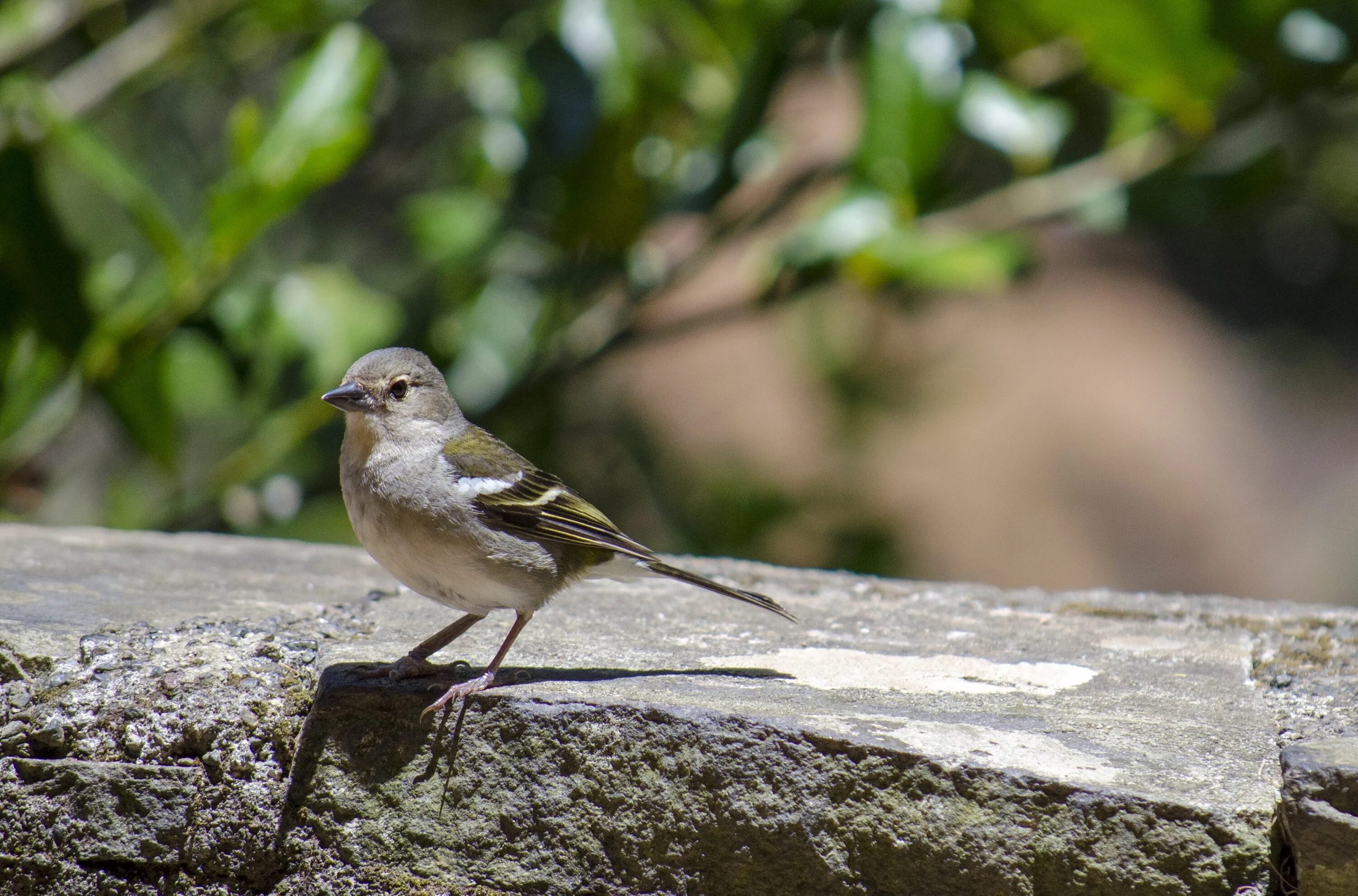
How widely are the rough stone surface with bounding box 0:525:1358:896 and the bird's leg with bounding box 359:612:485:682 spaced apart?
0.05m

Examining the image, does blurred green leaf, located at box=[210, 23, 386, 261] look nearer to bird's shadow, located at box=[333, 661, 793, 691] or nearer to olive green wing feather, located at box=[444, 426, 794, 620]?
olive green wing feather, located at box=[444, 426, 794, 620]

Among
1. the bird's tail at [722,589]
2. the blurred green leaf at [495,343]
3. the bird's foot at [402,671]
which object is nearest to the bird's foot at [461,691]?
the bird's foot at [402,671]

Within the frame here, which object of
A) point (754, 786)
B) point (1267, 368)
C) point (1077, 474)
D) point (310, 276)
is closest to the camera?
point (754, 786)

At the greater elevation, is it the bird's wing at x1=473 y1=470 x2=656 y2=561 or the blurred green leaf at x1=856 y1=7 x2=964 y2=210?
the blurred green leaf at x1=856 y1=7 x2=964 y2=210

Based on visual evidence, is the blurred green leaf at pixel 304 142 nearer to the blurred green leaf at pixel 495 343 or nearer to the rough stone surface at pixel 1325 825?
the blurred green leaf at pixel 495 343

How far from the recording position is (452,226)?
473 cm

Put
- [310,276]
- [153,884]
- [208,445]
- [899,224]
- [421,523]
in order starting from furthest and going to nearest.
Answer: [208,445]
[310,276]
[899,224]
[421,523]
[153,884]

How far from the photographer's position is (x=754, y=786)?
2.26 m

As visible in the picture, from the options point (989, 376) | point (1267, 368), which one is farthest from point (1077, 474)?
point (1267, 368)

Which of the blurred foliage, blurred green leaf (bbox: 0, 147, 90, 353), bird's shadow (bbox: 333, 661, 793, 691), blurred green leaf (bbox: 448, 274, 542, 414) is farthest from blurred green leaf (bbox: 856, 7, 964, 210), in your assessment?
blurred green leaf (bbox: 0, 147, 90, 353)

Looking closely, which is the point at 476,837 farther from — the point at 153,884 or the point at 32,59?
the point at 32,59

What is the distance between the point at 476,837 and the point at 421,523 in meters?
0.69

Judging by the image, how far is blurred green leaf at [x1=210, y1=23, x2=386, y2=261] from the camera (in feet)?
12.4

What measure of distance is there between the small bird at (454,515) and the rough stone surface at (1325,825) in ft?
4.01
